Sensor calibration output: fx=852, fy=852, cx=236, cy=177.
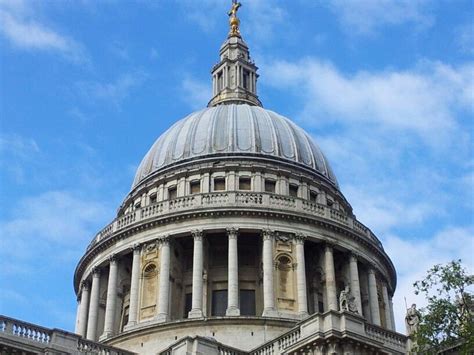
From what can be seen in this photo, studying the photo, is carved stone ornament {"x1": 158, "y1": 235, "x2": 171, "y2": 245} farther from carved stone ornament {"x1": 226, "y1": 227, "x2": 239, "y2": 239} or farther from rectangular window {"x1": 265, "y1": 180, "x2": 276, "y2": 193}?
rectangular window {"x1": 265, "y1": 180, "x2": 276, "y2": 193}

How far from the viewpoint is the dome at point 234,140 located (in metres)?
57.4

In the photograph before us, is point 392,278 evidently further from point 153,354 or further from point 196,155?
point 153,354

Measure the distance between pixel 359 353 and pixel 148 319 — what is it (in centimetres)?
1709

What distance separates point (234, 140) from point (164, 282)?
12647 millimetres

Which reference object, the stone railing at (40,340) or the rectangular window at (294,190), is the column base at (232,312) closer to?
the stone railing at (40,340)

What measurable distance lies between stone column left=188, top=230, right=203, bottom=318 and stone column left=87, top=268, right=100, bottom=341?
769 cm

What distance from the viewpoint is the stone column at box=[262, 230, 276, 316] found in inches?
1857

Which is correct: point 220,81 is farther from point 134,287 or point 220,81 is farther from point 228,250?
point 134,287

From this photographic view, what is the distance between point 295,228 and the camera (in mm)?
51000

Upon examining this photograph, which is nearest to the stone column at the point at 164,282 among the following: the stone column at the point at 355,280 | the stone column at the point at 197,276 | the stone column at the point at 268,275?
the stone column at the point at 197,276

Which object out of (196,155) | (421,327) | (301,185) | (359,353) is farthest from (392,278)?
(421,327)

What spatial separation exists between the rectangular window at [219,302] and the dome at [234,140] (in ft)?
34.5

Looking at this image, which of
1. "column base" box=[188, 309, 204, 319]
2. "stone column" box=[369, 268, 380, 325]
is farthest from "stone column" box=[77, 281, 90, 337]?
"stone column" box=[369, 268, 380, 325]

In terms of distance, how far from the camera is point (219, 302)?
1950 inches
